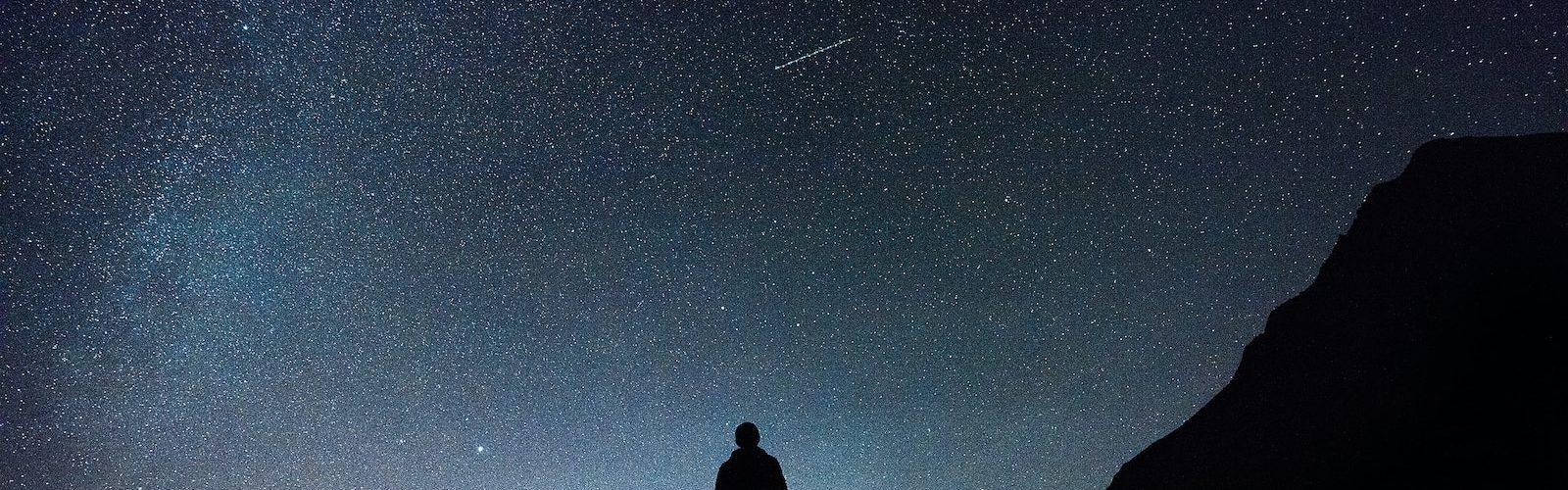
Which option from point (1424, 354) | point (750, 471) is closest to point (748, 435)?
point (750, 471)

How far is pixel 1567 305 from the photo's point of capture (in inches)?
704

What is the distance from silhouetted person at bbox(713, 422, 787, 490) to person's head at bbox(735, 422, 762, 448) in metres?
0.01

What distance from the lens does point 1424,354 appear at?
21078 millimetres

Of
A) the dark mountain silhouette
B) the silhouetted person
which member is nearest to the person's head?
the silhouetted person

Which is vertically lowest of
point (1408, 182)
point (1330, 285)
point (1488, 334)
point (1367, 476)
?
point (1367, 476)

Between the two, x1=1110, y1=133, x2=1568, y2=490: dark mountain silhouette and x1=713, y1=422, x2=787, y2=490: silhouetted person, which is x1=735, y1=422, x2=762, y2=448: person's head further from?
x1=1110, y1=133, x2=1568, y2=490: dark mountain silhouette

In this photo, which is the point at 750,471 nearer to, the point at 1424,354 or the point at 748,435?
the point at 748,435

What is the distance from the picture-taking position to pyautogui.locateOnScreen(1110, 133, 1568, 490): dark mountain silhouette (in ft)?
55.2

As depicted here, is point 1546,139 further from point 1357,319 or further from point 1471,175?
point 1357,319

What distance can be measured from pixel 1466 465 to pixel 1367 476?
3451 millimetres

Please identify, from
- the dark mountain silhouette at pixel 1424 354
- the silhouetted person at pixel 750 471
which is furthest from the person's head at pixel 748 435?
the dark mountain silhouette at pixel 1424 354

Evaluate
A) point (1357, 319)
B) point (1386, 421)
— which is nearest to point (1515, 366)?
point (1386, 421)

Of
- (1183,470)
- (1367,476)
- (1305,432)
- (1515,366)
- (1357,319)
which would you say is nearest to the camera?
(1515,366)

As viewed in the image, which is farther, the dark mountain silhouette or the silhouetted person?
the dark mountain silhouette
